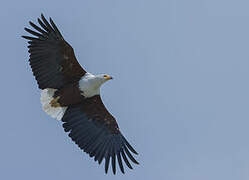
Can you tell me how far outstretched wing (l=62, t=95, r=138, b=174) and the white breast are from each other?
38 cm

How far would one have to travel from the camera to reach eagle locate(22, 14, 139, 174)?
1783 centimetres

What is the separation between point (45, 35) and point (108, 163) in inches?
136

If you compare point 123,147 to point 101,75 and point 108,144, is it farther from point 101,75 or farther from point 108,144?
point 101,75

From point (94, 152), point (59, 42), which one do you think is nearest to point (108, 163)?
point (94, 152)

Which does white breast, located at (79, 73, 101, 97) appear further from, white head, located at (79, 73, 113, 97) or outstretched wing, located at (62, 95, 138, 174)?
outstretched wing, located at (62, 95, 138, 174)

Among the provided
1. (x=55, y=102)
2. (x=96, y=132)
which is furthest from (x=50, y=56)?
(x=96, y=132)

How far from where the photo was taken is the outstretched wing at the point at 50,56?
58.3 ft

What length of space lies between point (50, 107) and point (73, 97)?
624mm

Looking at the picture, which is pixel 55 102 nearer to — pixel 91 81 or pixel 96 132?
pixel 91 81

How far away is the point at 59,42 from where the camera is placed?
1775 cm

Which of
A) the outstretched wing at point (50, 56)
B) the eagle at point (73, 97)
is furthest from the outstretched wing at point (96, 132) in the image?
the outstretched wing at point (50, 56)

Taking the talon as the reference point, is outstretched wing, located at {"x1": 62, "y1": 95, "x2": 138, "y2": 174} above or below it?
below

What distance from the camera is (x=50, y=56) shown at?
1789cm

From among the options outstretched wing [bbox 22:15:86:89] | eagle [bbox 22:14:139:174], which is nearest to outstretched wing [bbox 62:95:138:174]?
eagle [bbox 22:14:139:174]
